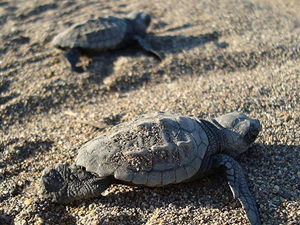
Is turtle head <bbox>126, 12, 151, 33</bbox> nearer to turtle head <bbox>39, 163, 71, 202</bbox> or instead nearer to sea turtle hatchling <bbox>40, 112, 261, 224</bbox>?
sea turtle hatchling <bbox>40, 112, 261, 224</bbox>

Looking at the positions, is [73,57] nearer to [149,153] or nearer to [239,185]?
[149,153]

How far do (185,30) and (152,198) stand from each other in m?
3.38

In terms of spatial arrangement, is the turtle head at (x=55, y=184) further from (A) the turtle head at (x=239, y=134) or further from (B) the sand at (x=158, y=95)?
(A) the turtle head at (x=239, y=134)

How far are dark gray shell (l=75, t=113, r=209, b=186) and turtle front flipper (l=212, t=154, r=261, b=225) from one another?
17cm

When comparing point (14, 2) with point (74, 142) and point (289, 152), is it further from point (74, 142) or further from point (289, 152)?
point (289, 152)

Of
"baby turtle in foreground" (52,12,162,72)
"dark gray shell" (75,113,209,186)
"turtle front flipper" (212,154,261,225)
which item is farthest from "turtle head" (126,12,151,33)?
"turtle front flipper" (212,154,261,225)

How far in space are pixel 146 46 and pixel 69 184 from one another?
2.73 metres

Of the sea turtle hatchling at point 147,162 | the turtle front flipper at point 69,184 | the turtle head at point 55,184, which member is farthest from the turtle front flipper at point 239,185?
the turtle head at point 55,184

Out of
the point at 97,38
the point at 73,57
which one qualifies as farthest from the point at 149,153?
the point at 97,38

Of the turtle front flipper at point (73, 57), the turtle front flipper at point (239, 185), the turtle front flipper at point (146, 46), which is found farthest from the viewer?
the turtle front flipper at point (146, 46)

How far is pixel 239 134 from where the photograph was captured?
3.07 m

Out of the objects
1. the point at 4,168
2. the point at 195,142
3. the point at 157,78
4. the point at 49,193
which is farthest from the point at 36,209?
the point at 157,78

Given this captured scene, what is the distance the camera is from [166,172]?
8.72 feet

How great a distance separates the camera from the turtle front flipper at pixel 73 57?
4699 millimetres
